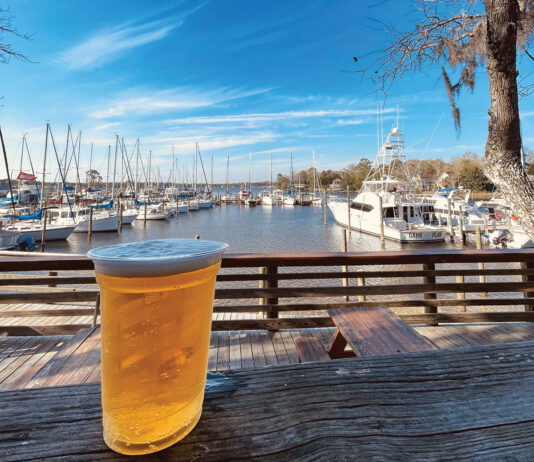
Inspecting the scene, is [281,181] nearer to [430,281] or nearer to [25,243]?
[25,243]

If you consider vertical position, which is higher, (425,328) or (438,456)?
(438,456)

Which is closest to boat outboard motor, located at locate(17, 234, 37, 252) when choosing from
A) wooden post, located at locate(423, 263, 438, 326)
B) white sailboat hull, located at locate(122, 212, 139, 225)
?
white sailboat hull, located at locate(122, 212, 139, 225)

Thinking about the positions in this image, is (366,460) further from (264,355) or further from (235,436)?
(264,355)

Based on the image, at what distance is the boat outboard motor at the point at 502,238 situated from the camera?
13.7 meters

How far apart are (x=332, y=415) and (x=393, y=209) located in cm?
1920

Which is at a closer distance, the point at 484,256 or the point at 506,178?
the point at 506,178

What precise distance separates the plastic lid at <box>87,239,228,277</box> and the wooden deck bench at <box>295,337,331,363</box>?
1484mm

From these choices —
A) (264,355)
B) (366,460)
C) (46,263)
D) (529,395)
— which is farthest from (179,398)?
(46,263)

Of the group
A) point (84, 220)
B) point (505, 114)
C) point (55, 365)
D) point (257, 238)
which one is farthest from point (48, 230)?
point (505, 114)

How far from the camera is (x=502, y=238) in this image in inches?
542

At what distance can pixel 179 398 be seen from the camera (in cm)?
43

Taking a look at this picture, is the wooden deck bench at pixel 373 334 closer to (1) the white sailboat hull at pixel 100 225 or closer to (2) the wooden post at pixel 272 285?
(2) the wooden post at pixel 272 285

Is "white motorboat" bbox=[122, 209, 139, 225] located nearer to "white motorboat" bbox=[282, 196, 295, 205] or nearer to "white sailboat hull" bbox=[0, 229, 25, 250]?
"white sailboat hull" bbox=[0, 229, 25, 250]

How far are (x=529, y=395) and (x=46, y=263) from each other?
2.89 meters
